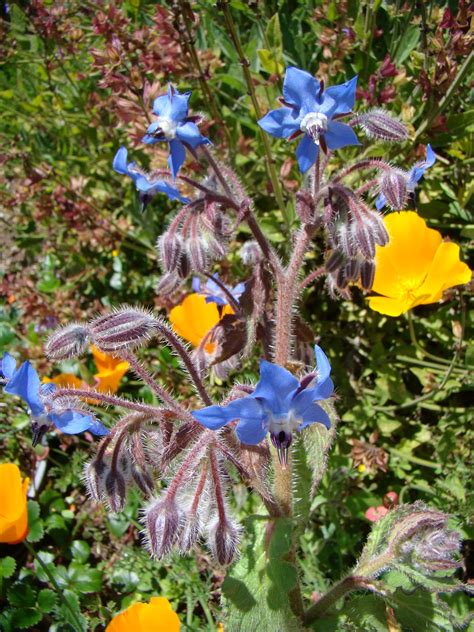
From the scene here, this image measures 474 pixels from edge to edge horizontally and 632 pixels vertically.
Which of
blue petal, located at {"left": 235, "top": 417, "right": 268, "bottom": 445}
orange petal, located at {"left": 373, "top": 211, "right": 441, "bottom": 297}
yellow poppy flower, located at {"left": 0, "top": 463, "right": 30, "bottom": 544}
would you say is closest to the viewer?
blue petal, located at {"left": 235, "top": 417, "right": 268, "bottom": 445}

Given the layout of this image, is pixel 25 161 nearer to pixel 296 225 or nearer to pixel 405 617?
pixel 296 225

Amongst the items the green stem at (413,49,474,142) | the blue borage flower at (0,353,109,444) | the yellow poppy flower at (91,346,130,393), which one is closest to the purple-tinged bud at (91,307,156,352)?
the blue borage flower at (0,353,109,444)

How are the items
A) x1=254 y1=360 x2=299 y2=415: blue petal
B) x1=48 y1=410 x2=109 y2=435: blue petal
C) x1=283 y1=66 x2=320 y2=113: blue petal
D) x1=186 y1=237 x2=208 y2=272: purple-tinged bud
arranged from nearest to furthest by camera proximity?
x1=254 y1=360 x2=299 y2=415: blue petal < x1=48 y1=410 x2=109 y2=435: blue petal < x1=283 y1=66 x2=320 y2=113: blue petal < x1=186 y1=237 x2=208 y2=272: purple-tinged bud

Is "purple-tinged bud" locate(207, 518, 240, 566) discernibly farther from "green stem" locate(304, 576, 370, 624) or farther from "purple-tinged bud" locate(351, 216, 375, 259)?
"purple-tinged bud" locate(351, 216, 375, 259)

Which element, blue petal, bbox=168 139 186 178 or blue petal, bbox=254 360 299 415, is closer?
blue petal, bbox=254 360 299 415

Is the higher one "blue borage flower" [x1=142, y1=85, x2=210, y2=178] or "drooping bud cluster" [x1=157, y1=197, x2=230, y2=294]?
"blue borage flower" [x1=142, y1=85, x2=210, y2=178]

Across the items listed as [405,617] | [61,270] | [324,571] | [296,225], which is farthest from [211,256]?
[61,270]

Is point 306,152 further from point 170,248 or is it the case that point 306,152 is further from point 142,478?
point 142,478

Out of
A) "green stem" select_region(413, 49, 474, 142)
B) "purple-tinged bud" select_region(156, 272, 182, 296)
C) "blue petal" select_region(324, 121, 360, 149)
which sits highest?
"green stem" select_region(413, 49, 474, 142)

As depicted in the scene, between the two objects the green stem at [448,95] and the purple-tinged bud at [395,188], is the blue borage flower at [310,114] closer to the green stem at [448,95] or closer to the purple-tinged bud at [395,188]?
the purple-tinged bud at [395,188]
